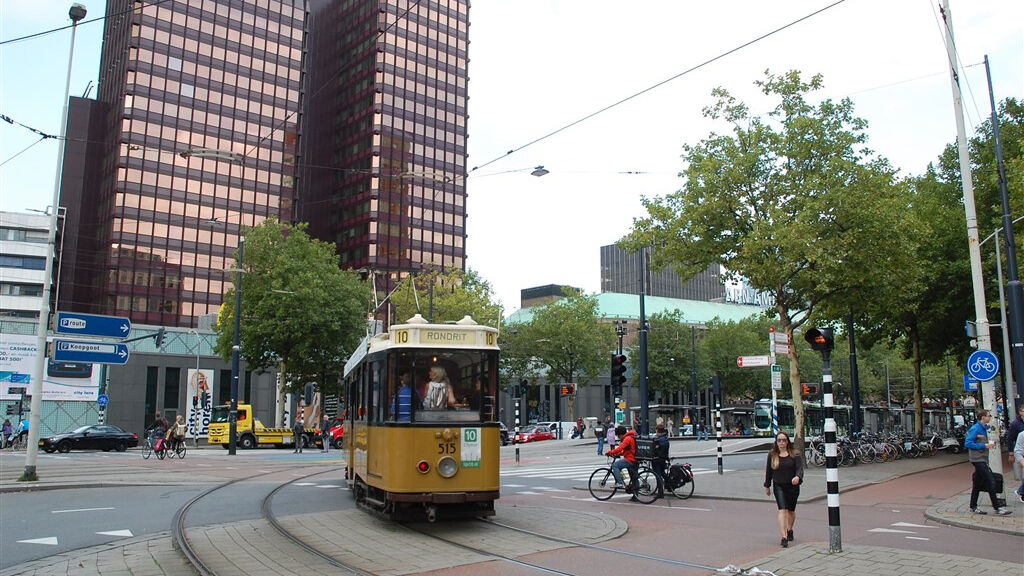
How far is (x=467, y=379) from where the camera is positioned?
11781 mm

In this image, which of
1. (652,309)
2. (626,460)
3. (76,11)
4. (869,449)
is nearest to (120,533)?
(626,460)

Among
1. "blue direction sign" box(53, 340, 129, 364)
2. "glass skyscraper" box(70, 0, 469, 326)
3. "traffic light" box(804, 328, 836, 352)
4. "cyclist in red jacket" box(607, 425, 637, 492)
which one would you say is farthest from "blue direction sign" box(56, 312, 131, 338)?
"glass skyscraper" box(70, 0, 469, 326)

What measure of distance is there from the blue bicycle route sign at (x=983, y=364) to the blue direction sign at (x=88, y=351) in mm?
21519

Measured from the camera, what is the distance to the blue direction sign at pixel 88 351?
2208 cm

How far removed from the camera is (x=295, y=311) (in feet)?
148

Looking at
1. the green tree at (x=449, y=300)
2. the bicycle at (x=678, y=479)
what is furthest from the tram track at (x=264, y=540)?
the green tree at (x=449, y=300)

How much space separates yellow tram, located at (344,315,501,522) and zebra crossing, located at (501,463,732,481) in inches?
328

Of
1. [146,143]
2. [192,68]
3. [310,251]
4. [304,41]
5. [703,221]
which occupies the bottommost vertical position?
[703,221]

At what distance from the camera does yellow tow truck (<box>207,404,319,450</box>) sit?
143 ft

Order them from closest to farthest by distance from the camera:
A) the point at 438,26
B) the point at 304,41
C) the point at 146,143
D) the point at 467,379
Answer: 1. the point at 467,379
2. the point at 146,143
3. the point at 304,41
4. the point at 438,26

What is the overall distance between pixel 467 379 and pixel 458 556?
9.76 ft

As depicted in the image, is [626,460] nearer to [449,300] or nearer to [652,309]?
[449,300]

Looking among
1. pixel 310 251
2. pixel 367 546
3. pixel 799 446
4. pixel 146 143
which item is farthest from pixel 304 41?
pixel 367 546

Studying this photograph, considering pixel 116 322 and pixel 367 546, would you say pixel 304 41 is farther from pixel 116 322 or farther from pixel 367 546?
pixel 367 546
